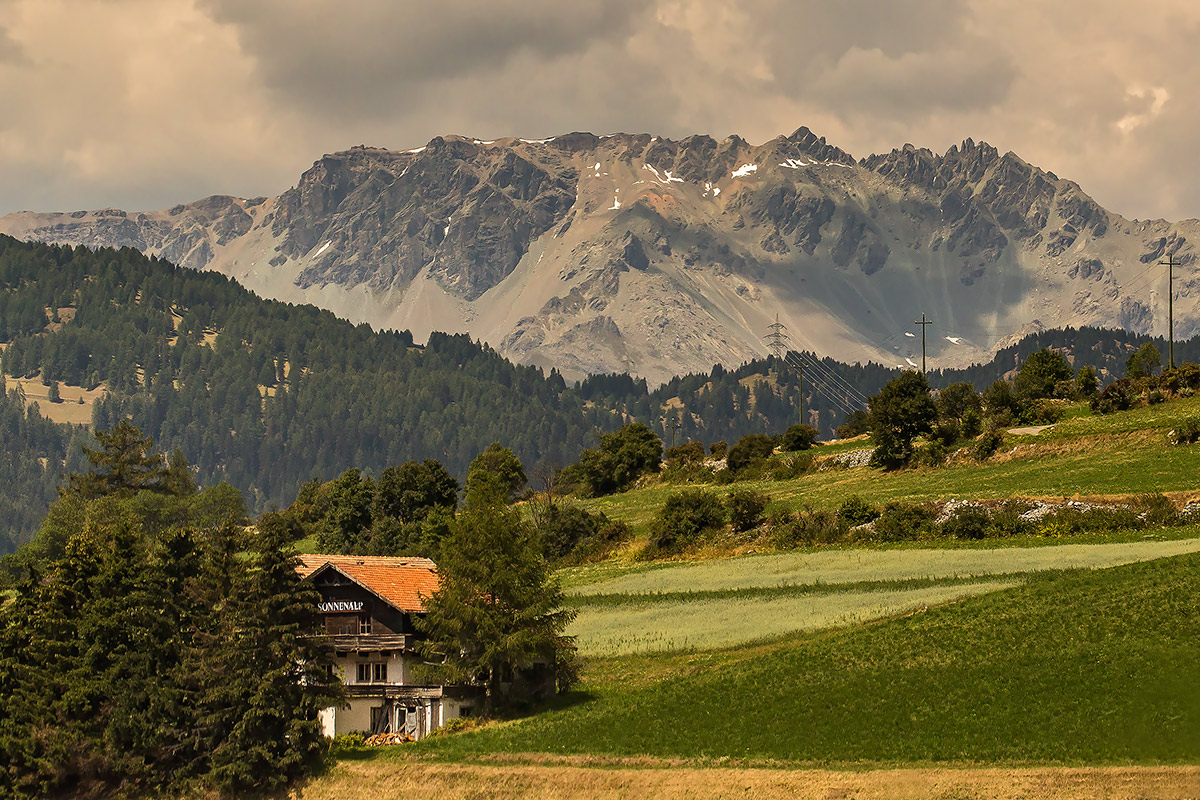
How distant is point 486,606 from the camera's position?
84188mm

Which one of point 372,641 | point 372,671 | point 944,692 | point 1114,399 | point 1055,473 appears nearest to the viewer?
point 944,692

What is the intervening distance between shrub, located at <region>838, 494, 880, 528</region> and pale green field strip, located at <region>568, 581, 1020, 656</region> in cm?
2693

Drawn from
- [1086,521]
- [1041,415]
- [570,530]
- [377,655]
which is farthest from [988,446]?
[377,655]

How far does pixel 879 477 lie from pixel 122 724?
92360mm

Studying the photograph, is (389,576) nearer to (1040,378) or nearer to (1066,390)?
(1066,390)

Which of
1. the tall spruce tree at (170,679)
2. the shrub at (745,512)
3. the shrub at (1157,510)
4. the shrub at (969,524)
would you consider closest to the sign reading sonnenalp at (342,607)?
the tall spruce tree at (170,679)

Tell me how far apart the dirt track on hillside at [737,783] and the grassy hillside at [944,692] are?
181 cm

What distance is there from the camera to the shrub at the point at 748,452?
18662 cm

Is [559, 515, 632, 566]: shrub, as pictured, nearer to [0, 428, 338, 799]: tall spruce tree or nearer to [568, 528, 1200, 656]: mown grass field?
[568, 528, 1200, 656]: mown grass field

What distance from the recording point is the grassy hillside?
65.2m

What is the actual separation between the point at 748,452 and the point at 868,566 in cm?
7802

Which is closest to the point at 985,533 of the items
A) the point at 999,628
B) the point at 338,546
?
the point at 999,628

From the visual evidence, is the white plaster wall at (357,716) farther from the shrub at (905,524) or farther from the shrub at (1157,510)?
the shrub at (1157,510)

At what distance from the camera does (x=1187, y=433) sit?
5281 inches
